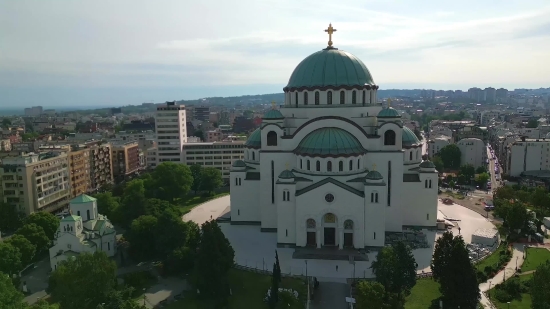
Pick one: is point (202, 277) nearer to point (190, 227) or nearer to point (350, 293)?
point (190, 227)

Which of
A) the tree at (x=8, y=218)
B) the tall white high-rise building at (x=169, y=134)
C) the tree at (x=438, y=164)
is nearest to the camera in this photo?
the tree at (x=8, y=218)

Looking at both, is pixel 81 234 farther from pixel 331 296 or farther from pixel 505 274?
pixel 505 274

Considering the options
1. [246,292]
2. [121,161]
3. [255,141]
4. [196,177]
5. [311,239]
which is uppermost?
[255,141]

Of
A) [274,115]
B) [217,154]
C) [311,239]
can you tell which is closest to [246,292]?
[311,239]

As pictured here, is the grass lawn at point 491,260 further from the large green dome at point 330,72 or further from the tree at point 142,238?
the tree at point 142,238

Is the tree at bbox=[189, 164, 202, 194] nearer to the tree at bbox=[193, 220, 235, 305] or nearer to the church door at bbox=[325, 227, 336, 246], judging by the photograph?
the church door at bbox=[325, 227, 336, 246]

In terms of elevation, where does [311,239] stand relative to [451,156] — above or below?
below

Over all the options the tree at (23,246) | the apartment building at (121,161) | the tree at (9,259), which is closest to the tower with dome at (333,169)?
the tree at (23,246)
